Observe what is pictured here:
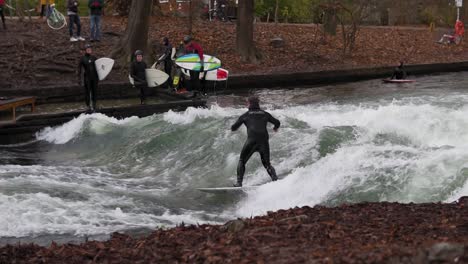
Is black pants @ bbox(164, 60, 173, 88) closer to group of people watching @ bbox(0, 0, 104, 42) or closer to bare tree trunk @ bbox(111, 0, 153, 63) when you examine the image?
bare tree trunk @ bbox(111, 0, 153, 63)

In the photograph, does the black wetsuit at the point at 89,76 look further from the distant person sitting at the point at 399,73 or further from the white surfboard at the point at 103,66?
the distant person sitting at the point at 399,73

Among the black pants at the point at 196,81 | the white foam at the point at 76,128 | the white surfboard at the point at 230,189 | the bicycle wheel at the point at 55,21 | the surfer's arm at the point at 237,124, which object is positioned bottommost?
the white foam at the point at 76,128

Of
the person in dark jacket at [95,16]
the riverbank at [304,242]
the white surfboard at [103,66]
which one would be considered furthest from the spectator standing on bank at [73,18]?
the riverbank at [304,242]

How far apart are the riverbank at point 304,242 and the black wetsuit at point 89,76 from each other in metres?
10.6

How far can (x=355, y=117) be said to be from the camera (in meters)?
18.3

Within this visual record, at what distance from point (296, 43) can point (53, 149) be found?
17.6 metres

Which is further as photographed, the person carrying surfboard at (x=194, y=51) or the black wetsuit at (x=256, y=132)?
the person carrying surfboard at (x=194, y=51)

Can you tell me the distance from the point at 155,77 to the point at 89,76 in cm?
315

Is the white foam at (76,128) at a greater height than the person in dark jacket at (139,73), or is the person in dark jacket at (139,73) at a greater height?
the person in dark jacket at (139,73)

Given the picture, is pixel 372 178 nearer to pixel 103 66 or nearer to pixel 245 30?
pixel 103 66

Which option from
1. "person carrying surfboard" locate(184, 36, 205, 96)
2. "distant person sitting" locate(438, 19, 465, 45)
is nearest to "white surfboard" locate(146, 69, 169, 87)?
"person carrying surfboard" locate(184, 36, 205, 96)

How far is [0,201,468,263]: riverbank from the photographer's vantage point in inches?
256

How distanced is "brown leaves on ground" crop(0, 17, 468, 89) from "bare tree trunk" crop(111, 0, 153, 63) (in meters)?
0.66

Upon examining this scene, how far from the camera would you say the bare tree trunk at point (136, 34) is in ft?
83.9
